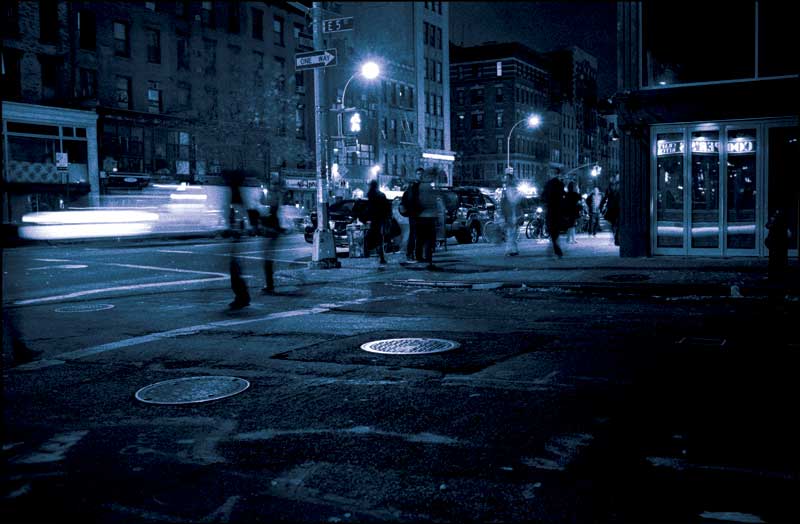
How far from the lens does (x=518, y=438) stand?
4.70m

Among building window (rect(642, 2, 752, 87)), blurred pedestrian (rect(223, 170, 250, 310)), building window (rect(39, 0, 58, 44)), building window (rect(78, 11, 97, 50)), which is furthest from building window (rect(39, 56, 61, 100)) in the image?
blurred pedestrian (rect(223, 170, 250, 310))

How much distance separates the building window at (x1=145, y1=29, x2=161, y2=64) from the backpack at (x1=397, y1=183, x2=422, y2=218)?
37.0 metres

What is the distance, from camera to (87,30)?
44.8m

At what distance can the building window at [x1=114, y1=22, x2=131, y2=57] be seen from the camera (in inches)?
1826

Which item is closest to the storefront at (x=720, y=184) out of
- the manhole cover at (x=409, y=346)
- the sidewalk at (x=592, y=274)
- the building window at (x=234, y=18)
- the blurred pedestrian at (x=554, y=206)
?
the sidewalk at (x=592, y=274)

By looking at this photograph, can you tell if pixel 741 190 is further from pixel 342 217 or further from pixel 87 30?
pixel 87 30

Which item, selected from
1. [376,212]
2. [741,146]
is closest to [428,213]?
[376,212]

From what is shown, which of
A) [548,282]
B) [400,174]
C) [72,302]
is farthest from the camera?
[400,174]

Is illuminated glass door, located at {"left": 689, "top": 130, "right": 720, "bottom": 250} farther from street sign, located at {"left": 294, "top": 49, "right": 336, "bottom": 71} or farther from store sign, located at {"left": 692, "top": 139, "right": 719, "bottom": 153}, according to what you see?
street sign, located at {"left": 294, "top": 49, "right": 336, "bottom": 71}

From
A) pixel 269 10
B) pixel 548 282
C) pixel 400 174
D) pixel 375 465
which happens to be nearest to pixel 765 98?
pixel 548 282

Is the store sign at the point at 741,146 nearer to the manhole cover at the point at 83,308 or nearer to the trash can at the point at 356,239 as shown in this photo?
the trash can at the point at 356,239

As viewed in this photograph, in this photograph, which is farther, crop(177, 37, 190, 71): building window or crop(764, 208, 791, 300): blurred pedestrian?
crop(177, 37, 190, 71): building window

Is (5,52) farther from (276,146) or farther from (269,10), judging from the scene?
(269,10)

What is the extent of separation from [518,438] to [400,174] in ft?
223
